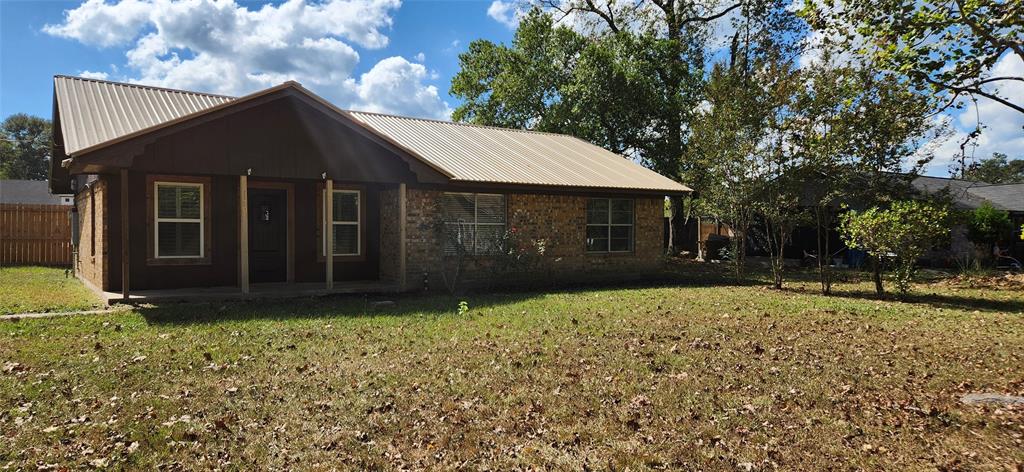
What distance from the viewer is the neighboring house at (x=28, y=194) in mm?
34675

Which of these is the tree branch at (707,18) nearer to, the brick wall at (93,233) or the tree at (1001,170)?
the brick wall at (93,233)

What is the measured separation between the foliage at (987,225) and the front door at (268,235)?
25.5 m

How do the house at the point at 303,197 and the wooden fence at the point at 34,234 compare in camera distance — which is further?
the wooden fence at the point at 34,234

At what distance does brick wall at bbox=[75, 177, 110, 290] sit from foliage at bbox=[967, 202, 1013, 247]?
94.2 feet

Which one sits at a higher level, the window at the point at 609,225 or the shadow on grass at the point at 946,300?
the window at the point at 609,225

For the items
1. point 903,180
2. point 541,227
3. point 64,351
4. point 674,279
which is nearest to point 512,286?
point 541,227

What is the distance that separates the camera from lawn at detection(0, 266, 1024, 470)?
4223 mm

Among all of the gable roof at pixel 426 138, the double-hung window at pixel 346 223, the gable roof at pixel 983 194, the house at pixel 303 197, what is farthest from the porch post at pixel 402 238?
the gable roof at pixel 983 194

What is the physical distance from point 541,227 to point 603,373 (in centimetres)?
920

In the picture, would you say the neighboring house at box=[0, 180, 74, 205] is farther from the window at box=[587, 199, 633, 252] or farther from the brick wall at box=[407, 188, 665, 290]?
the window at box=[587, 199, 633, 252]

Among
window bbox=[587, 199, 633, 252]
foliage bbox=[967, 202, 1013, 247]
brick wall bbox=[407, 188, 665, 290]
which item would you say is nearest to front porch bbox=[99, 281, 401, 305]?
brick wall bbox=[407, 188, 665, 290]

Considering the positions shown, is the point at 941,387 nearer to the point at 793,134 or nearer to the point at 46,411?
the point at 46,411

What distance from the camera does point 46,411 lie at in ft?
16.0

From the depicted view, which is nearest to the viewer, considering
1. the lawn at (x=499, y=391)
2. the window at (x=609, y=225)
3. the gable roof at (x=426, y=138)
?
the lawn at (x=499, y=391)
